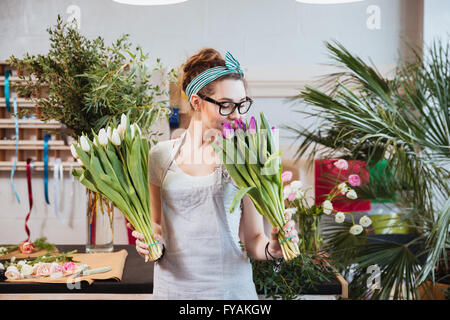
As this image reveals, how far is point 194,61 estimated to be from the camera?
0.80m

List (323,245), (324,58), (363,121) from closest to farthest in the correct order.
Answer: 1. (324,58)
2. (323,245)
3. (363,121)

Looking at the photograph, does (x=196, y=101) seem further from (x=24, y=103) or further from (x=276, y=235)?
(x=24, y=103)

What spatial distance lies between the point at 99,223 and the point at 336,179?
77 cm

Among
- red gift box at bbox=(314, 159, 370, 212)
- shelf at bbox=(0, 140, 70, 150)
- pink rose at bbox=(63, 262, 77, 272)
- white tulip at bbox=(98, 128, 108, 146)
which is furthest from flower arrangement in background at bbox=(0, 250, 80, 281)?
red gift box at bbox=(314, 159, 370, 212)

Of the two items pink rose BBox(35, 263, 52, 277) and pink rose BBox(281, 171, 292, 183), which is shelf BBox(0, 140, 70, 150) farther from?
pink rose BBox(281, 171, 292, 183)

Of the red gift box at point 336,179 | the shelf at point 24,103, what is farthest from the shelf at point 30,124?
the red gift box at point 336,179

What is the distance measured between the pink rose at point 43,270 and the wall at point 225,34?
103mm

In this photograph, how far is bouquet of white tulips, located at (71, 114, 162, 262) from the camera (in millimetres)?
702

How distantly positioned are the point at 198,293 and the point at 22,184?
423mm

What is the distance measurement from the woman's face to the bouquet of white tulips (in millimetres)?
125

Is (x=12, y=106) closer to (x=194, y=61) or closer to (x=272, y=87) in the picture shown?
(x=194, y=61)

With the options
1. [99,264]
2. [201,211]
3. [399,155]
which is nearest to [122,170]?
[201,211]
